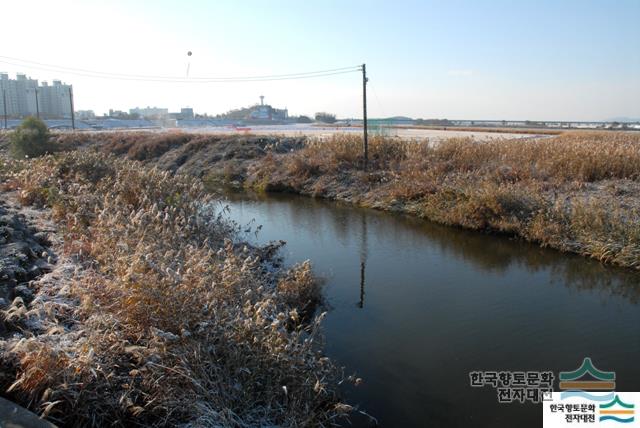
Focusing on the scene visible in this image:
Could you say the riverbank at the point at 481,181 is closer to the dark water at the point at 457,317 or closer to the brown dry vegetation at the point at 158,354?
the dark water at the point at 457,317

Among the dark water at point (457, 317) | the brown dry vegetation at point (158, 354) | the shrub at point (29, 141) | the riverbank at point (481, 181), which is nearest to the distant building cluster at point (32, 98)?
the shrub at point (29, 141)

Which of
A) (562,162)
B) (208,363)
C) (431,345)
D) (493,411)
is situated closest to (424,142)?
(562,162)

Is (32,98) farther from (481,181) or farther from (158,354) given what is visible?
(158,354)

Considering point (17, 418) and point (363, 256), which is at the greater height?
point (17, 418)

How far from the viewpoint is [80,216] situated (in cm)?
932

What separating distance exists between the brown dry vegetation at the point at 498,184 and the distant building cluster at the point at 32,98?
248 feet

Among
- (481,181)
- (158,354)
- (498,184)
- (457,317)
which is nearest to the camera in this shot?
(158,354)

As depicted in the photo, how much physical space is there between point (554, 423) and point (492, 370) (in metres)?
1.31

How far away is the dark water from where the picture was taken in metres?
6.31

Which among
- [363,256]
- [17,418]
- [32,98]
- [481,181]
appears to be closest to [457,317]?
[363,256]

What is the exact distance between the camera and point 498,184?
55.2 ft

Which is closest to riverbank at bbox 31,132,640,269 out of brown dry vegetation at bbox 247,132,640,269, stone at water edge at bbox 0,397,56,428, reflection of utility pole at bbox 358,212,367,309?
brown dry vegetation at bbox 247,132,640,269

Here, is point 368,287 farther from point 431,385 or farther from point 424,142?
point 424,142

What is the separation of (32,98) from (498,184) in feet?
326
